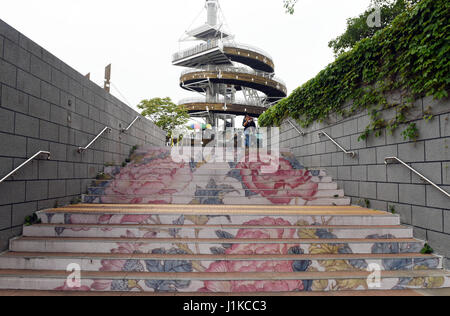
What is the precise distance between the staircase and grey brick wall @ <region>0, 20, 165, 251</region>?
372mm

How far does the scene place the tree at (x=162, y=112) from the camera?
74.0ft

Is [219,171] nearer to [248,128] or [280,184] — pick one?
[280,184]

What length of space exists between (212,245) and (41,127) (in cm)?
297

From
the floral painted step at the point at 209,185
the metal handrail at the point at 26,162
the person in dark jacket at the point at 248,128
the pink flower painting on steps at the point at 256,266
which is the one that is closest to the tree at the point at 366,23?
the person in dark jacket at the point at 248,128

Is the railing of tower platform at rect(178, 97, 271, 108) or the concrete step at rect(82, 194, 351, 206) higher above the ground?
the railing of tower platform at rect(178, 97, 271, 108)

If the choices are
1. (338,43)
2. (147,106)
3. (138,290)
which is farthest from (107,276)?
(147,106)

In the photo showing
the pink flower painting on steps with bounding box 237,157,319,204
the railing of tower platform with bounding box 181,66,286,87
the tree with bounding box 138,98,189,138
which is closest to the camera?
the pink flower painting on steps with bounding box 237,157,319,204

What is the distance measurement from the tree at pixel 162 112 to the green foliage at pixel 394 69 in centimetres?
1885

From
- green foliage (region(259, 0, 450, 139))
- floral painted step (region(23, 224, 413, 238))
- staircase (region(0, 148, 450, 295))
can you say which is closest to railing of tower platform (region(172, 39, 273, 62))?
green foliage (region(259, 0, 450, 139))

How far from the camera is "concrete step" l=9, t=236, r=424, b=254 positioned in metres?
2.88

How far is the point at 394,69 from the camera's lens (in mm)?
3619

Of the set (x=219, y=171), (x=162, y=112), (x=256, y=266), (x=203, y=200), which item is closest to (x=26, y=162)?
(x=203, y=200)

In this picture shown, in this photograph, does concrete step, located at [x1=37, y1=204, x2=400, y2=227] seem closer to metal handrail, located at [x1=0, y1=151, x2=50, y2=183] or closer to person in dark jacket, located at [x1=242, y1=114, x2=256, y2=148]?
metal handrail, located at [x1=0, y1=151, x2=50, y2=183]

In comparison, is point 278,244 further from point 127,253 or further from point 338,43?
point 338,43
